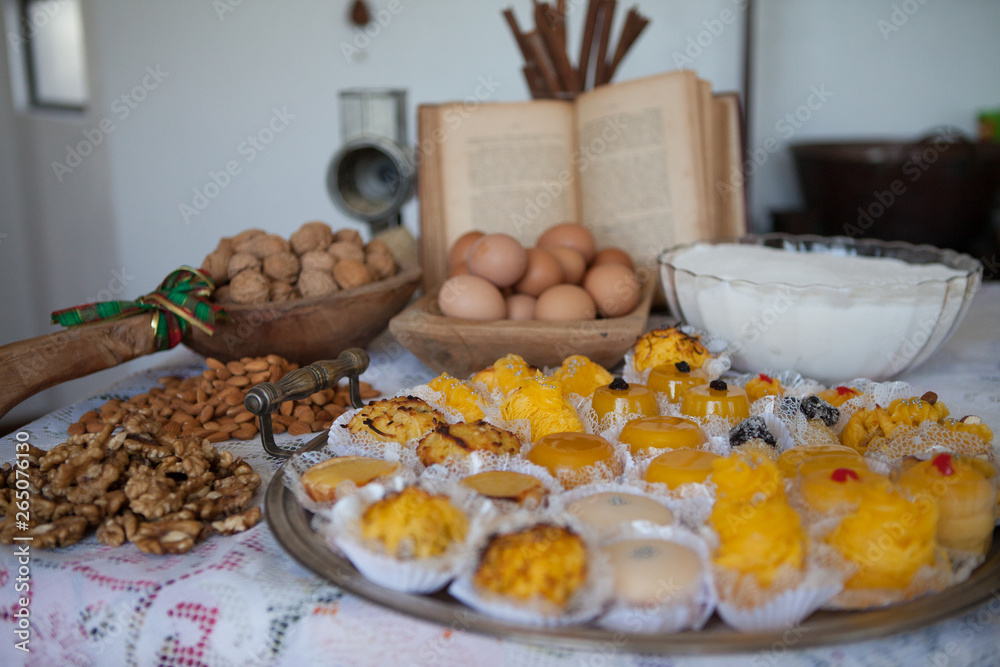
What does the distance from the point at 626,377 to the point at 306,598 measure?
0.62 metres

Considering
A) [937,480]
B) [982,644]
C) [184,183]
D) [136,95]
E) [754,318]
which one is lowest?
[982,644]

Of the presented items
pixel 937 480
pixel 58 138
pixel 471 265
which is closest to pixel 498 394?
pixel 471 265

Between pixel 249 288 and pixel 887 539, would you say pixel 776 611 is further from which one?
pixel 249 288

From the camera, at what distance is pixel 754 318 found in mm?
1111

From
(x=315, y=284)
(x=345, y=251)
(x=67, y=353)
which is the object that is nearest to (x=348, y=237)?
(x=345, y=251)

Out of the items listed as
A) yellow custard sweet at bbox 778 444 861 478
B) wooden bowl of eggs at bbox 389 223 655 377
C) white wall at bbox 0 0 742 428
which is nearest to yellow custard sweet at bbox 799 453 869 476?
yellow custard sweet at bbox 778 444 861 478

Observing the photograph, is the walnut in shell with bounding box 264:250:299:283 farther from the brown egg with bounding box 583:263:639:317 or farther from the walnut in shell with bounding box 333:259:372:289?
the brown egg with bounding box 583:263:639:317

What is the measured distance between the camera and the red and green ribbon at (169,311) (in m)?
1.09

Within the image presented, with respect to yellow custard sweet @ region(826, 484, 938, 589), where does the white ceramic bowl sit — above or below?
above

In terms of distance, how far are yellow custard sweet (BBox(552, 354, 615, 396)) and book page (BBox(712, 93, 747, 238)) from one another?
0.78m

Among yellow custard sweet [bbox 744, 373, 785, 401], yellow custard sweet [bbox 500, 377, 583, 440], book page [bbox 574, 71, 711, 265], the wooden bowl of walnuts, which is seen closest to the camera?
yellow custard sweet [bbox 500, 377, 583, 440]

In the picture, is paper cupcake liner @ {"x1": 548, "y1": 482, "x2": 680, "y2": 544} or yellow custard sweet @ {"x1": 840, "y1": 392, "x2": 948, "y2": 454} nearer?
paper cupcake liner @ {"x1": 548, "y1": 482, "x2": 680, "y2": 544}

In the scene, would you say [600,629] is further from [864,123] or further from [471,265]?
[864,123]

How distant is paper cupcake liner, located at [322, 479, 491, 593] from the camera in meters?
0.57
